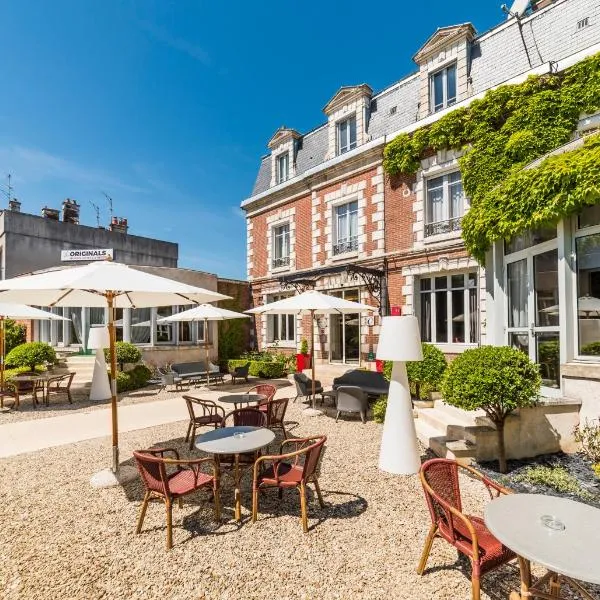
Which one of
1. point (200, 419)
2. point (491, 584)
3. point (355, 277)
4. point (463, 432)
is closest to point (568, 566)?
point (491, 584)

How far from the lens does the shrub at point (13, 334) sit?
609 inches

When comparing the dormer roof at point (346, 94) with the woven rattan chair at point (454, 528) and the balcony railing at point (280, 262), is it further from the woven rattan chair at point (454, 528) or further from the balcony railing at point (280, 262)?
the woven rattan chair at point (454, 528)

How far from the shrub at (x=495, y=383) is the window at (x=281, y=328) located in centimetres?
1101

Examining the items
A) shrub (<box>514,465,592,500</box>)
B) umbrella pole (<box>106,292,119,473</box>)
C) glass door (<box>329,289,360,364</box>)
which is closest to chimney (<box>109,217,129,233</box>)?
glass door (<box>329,289,360,364</box>)

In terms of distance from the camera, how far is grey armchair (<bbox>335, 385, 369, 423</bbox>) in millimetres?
7582

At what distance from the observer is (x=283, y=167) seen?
679 inches

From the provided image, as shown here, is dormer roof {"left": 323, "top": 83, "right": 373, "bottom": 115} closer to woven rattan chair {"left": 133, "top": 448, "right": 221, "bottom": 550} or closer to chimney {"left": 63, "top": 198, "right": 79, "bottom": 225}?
woven rattan chair {"left": 133, "top": 448, "right": 221, "bottom": 550}

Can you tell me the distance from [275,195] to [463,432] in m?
13.4

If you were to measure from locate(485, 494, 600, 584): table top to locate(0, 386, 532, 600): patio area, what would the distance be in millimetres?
789

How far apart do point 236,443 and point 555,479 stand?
4.03m

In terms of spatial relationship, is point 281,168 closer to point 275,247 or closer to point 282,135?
point 282,135

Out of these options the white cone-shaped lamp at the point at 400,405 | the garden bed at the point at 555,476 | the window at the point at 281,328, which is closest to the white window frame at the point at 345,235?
the window at the point at 281,328

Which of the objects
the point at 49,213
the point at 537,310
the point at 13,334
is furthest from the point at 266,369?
the point at 49,213

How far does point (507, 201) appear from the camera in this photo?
672cm
